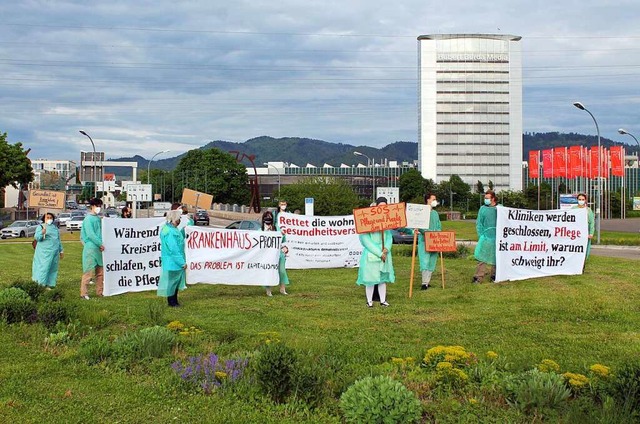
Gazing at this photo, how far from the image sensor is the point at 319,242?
821 inches

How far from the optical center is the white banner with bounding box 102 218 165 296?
1380cm

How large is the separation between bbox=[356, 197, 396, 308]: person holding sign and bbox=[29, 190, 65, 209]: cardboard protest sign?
16605 mm

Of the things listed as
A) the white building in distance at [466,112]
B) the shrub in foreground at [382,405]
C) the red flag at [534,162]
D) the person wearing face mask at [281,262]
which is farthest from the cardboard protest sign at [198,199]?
the white building in distance at [466,112]

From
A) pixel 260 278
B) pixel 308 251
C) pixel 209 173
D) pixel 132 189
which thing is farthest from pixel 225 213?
pixel 260 278

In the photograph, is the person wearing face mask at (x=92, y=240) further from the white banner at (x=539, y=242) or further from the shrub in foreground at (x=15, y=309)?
the white banner at (x=539, y=242)

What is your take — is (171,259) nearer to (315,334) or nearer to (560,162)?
(315,334)

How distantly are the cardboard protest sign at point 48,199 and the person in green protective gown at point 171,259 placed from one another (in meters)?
14.7

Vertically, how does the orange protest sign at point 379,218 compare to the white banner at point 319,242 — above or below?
above

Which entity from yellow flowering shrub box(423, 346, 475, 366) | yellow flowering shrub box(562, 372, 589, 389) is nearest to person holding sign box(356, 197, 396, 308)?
yellow flowering shrub box(423, 346, 475, 366)

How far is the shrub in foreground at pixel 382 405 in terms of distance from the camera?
5074 mm

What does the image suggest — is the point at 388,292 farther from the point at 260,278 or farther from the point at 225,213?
the point at 225,213

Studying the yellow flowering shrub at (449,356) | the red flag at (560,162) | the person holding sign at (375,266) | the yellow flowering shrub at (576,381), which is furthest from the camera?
the red flag at (560,162)

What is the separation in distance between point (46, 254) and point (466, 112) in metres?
156

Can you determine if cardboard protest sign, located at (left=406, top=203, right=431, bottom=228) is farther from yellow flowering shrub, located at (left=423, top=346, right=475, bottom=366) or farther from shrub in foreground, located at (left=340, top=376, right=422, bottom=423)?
shrub in foreground, located at (left=340, top=376, right=422, bottom=423)
